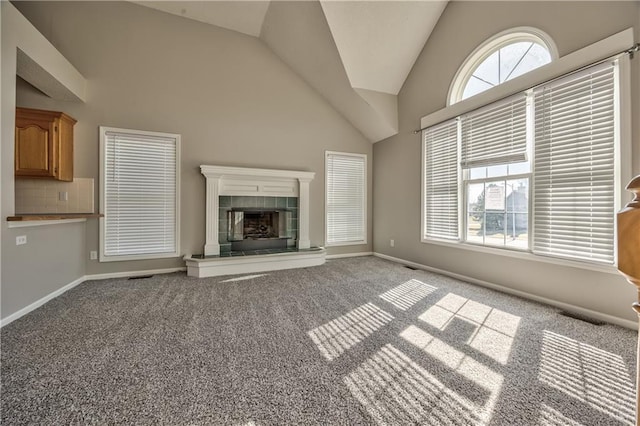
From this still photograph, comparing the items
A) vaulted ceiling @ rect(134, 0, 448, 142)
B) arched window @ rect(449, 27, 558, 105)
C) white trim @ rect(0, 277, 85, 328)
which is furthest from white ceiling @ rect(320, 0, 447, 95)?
white trim @ rect(0, 277, 85, 328)

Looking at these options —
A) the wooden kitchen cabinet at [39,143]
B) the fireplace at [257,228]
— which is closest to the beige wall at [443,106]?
the fireplace at [257,228]

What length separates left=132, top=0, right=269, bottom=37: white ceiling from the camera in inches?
163

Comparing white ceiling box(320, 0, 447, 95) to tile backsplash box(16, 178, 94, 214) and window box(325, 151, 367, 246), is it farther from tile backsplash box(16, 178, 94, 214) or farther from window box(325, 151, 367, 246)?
tile backsplash box(16, 178, 94, 214)

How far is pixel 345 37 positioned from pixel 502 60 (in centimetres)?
224

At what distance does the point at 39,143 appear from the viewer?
3.25 metres

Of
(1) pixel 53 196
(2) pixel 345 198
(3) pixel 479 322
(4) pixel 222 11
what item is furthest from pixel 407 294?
(4) pixel 222 11

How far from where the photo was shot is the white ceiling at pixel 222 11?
4148 mm

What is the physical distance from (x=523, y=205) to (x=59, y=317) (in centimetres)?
518

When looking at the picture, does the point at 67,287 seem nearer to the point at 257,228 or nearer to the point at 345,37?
the point at 257,228

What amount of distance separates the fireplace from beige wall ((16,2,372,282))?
524 mm

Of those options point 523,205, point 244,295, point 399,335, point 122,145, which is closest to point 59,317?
point 244,295

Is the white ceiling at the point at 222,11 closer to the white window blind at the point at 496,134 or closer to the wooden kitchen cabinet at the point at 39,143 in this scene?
the wooden kitchen cabinet at the point at 39,143

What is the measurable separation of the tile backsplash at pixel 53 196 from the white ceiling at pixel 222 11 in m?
3.04

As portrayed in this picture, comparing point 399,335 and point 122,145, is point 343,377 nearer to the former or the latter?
point 399,335
